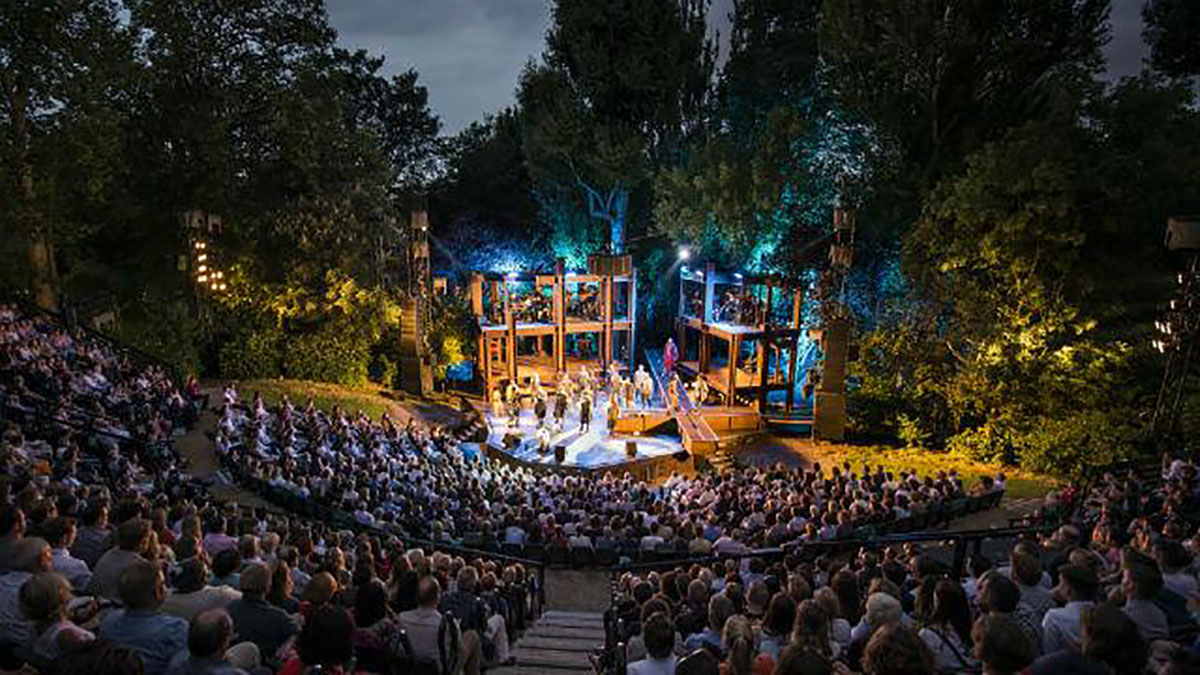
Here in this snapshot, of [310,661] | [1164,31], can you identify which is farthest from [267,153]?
[1164,31]

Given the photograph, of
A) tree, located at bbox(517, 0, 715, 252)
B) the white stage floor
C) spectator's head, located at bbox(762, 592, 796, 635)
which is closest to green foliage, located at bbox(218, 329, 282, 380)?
the white stage floor

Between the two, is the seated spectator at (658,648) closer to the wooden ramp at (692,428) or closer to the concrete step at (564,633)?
the concrete step at (564,633)

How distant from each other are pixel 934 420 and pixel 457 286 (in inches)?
861

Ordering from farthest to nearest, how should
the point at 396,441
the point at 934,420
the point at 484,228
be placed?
the point at 484,228 < the point at 934,420 < the point at 396,441

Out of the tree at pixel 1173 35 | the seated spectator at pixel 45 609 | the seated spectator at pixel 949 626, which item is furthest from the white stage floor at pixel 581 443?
the tree at pixel 1173 35

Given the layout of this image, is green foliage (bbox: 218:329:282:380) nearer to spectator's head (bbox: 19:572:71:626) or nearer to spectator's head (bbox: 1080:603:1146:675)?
spectator's head (bbox: 19:572:71:626)

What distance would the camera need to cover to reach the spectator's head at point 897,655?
2.83 m

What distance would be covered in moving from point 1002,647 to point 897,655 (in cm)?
65

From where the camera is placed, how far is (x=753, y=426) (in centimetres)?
2306

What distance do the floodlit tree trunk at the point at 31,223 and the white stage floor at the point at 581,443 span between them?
14.6 metres

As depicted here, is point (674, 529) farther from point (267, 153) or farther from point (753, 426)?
point (267, 153)

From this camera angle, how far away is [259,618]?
429cm

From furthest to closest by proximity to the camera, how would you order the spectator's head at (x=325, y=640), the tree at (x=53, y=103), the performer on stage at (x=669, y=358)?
1. the performer on stage at (x=669, y=358)
2. the tree at (x=53, y=103)
3. the spectator's head at (x=325, y=640)

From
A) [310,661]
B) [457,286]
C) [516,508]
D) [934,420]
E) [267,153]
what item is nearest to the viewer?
[310,661]
